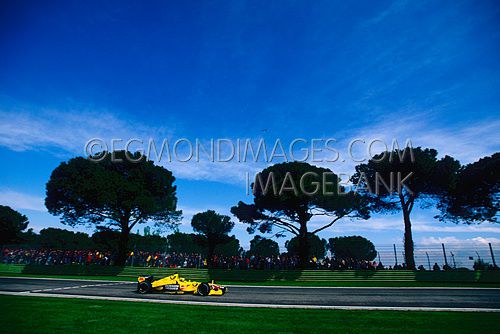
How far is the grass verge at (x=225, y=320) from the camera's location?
5855 mm

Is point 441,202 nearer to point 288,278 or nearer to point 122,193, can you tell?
point 288,278

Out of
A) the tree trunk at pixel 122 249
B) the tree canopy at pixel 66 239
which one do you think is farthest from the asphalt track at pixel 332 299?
the tree canopy at pixel 66 239

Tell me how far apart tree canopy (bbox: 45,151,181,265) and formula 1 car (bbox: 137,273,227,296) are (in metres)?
17.4

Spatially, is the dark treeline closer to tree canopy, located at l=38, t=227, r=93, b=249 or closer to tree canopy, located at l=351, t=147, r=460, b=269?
tree canopy, located at l=351, t=147, r=460, b=269

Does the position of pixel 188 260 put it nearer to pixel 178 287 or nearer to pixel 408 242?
pixel 178 287

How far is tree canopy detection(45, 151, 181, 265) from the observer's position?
28625mm

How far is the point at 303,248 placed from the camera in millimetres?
27391

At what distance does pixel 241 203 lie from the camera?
3194 centimetres

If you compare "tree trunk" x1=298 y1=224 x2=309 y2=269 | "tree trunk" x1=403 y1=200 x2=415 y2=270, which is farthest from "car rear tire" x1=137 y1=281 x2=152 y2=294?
"tree trunk" x1=403 y1=200 x2=415 y2=270

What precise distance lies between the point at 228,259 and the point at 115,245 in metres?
14.6

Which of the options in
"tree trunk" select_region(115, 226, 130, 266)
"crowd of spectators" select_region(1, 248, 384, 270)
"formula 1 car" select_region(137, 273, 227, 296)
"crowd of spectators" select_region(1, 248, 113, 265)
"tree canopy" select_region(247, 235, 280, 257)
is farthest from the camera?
"tree canopy" select_region(247, 235, 280, 257)

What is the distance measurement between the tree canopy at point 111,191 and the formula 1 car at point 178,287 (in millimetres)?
17413

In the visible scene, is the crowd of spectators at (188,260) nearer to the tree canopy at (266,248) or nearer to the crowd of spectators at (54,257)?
the crowd of spectators at (54,257)

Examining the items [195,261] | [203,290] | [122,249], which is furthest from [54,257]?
[203,290]
